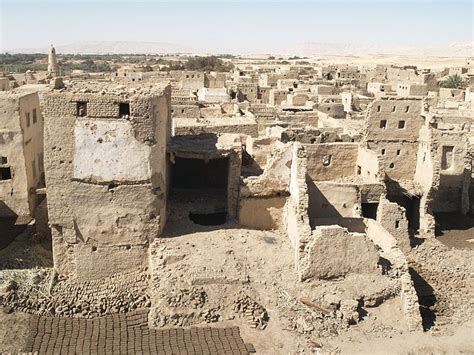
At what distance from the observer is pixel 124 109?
14.8 meters

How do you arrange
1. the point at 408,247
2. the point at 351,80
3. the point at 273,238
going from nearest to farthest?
the point at 273,238, the point at 408,247, the point at 351,80

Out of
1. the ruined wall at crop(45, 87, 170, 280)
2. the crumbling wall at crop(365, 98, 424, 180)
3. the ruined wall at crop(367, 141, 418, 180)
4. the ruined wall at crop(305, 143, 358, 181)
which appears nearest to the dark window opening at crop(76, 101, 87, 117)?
the ruined wall at crop(45, 87, 170, 280)

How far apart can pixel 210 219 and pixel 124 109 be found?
5.45m

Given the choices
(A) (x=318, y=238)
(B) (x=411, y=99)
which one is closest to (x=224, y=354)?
(A) (x=318, y=238)

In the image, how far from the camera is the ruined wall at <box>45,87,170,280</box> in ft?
48.3

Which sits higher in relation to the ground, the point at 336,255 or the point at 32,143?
the point at 32,143

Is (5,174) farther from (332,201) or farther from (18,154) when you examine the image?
(332,201)

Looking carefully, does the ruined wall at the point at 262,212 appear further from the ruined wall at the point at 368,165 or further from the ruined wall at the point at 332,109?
the ruined wall at the point at 332,109

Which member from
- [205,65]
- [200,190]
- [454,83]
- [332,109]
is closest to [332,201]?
[200,190]

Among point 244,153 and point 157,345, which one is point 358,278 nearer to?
point 157,345

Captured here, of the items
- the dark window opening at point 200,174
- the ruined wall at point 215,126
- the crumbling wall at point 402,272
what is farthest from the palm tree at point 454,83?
the crumbling wall at point 402,272

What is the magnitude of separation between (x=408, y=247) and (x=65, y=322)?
1155 centimetres

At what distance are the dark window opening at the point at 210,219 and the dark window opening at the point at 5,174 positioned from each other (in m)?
6.88

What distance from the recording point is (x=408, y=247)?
1906 centimetres
